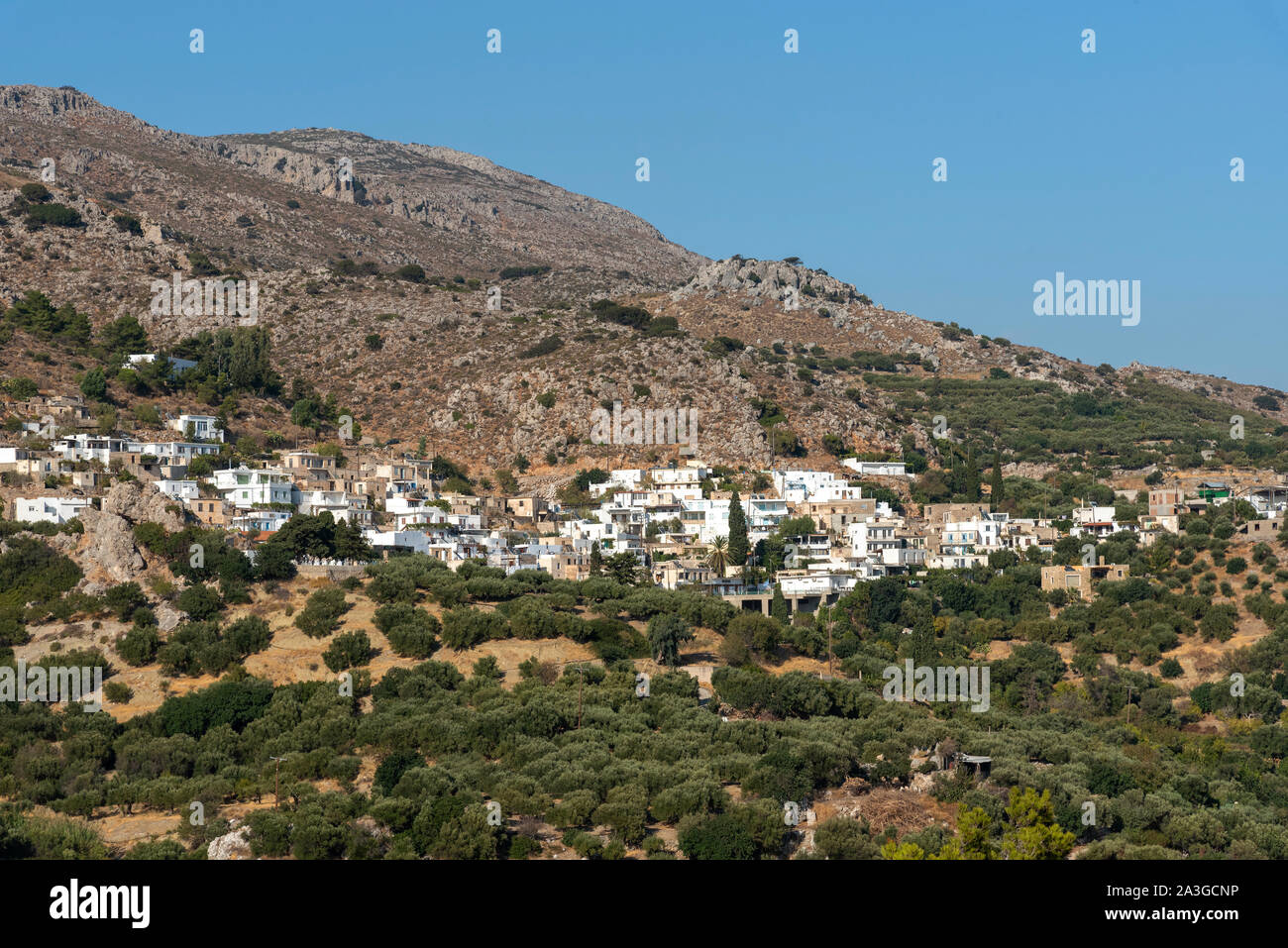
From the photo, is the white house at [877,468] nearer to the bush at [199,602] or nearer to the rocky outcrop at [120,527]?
the rocky outcrop at [120,527]

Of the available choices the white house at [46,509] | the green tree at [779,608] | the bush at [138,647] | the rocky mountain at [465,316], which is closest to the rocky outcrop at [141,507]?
the white house at [46,509]

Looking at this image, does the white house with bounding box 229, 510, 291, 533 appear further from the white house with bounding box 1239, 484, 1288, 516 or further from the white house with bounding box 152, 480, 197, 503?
the white house with bounding box 1239, 484, 1288, 516

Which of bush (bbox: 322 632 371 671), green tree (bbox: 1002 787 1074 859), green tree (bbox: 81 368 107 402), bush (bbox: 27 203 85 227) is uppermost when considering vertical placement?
bush (bbox: 27 203 85 227)

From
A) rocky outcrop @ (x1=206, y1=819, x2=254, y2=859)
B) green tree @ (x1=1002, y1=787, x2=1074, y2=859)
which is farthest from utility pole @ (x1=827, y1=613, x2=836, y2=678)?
rocky outcrop @ (x1=206, y1=819, x2=254, y2=859)

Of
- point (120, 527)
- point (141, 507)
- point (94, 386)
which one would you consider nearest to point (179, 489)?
point (141, 507)
